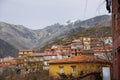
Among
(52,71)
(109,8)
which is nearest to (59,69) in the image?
(52,71)

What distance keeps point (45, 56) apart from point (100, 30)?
347 ft

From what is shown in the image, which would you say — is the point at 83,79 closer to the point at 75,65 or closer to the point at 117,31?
the point at 117,31

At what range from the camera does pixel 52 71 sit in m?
77.3

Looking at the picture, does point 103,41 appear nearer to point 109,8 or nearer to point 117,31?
point 109,8

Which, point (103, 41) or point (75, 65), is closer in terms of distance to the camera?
point (103, 41)

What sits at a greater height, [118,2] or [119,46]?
Result: [118,2]

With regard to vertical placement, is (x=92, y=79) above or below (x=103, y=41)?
below

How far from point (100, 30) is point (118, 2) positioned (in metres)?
16.8

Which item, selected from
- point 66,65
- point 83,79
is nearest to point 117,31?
point 83,79

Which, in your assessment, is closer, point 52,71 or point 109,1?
point 109,1

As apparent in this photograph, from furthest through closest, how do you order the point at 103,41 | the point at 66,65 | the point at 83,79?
the point at 66,65, the point at 103,41, the point at 83,79

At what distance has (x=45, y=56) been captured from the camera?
138m

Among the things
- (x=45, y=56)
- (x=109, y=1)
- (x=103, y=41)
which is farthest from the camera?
(x=45, y=56)

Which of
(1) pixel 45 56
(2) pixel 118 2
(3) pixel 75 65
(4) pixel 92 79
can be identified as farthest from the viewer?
(1) pixel 45 56
